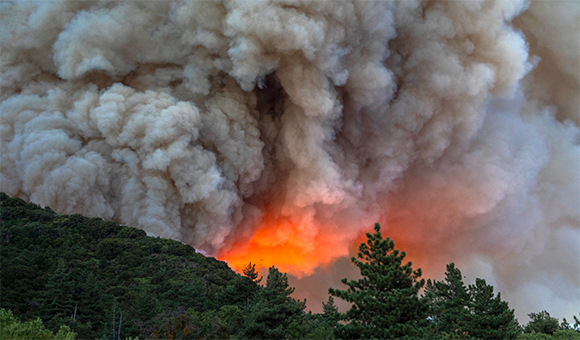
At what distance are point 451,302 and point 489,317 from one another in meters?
7.09

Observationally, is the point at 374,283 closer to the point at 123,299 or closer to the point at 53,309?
the point at 53,309

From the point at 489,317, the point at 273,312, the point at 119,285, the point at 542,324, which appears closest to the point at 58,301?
the point at 119,285

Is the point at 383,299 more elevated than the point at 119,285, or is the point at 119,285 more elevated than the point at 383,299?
the point at 119,285

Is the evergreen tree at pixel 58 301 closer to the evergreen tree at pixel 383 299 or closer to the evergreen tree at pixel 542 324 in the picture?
the evergreen tree at pixel 383 299

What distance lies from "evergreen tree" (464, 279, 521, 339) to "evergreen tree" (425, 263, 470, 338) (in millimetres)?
627

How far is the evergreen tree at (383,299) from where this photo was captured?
18.5 m

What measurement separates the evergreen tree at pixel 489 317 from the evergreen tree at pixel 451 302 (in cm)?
63

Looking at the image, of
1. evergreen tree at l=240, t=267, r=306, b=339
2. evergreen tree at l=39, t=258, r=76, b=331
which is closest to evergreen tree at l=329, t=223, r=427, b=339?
evergreen tree at l=240, t=267, r=306, b=339

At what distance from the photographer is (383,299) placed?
758 inches

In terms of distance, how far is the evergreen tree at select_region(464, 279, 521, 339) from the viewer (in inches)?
1020

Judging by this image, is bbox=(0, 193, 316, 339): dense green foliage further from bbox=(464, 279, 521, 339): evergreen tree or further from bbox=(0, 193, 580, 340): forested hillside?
bbox=(464, 279, 521, 339): evergreen tree

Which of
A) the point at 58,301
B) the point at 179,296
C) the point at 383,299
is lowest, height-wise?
the point at 383,299

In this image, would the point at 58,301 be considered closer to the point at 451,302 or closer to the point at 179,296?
the point at 179,296

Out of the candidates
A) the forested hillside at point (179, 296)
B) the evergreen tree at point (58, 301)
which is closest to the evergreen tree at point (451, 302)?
the forested hillside at point (179, 296)
